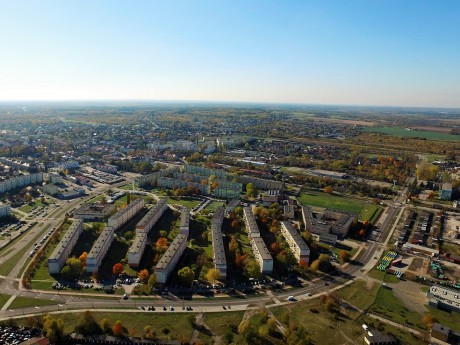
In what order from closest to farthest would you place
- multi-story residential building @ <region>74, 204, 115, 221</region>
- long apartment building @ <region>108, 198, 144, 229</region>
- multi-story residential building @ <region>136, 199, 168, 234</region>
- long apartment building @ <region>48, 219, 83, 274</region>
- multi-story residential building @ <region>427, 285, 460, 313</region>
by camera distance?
multi-story residential building @ <region>427, 285, 460, 313</region> < long apartment building @ <region>48, 219, 83, 274</region> < multi-story residential building @ <region>136, 199, 168, 234</region> < long apartment building @ <region>108, 198, 144, 229</region> < multi-story residential building @ <region>74, 204, 115, 221</region>

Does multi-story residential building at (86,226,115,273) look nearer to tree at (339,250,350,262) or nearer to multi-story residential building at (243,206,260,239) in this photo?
multi-story residential building at (243,206,260,239)

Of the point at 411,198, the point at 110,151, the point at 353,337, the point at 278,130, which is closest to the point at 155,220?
the point at 353,337

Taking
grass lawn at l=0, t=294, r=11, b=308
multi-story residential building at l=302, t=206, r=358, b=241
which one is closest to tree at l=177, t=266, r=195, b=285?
grass lawn at l=0, t=294, r=11, b=308

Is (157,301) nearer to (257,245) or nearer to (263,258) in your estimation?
(263,258)

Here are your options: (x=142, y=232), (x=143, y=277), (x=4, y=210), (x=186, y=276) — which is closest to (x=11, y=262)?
(x=142, y=232)

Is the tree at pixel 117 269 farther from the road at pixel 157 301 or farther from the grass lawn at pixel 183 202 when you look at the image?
the grass lawn at pixel 183 202

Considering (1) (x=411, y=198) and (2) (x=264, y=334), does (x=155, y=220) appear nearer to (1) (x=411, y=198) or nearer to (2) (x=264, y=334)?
(2) (x=264, y=334)

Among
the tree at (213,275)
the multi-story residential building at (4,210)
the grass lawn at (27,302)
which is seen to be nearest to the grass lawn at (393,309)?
the tree at (213,275)
